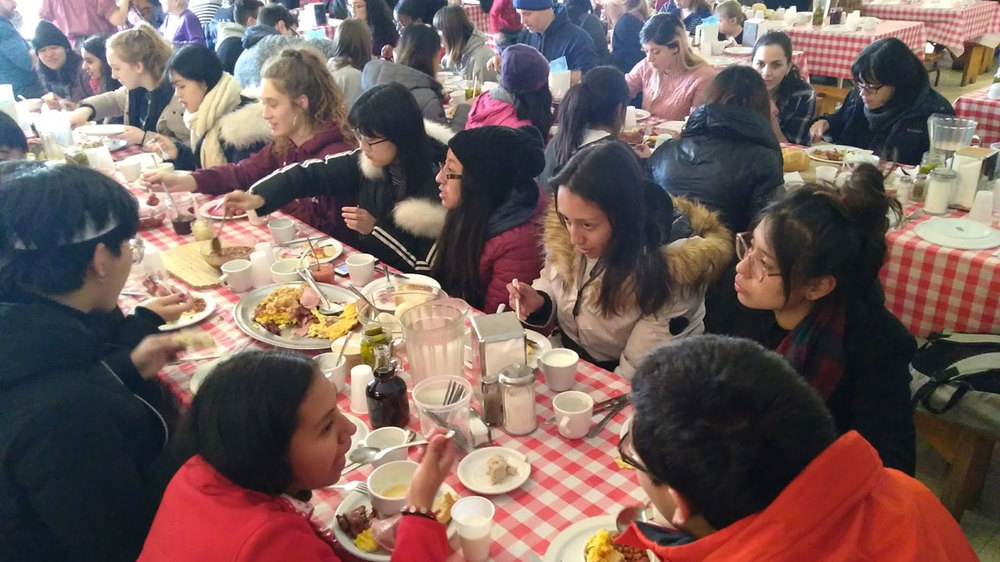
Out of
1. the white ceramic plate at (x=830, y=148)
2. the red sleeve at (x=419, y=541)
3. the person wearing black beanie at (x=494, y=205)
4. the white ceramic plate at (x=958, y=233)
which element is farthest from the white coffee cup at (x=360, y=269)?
the white ceramic plate at (x=830, y=148)

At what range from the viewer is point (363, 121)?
3051 mm

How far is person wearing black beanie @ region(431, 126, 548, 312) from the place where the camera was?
2.71 meters

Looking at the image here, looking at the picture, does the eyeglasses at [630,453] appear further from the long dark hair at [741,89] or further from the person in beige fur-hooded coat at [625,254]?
the long dark hair at [741,89]

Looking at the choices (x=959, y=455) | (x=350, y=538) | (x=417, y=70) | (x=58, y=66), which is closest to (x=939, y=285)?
(x=959, y=455)

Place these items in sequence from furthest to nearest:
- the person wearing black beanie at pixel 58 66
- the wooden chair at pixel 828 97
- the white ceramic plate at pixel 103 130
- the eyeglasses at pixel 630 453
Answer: the wooden chair at pixel 828 97, the person wearing black beanie at pixel 58 66, the white ceramic plate at pixel 103 130, the eyeglasses at pixel 630 453

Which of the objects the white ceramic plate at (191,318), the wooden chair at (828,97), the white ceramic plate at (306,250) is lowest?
the wooden chair at (828,97)

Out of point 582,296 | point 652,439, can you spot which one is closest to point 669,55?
point 582,296

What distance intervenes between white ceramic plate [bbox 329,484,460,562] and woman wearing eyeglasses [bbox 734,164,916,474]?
86 centimetres

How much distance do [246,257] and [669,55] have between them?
11.2 feet

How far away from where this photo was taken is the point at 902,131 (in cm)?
392

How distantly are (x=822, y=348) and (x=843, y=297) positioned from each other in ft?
0.50

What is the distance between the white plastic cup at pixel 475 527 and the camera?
1386mm

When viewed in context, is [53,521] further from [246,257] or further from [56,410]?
[246,257]

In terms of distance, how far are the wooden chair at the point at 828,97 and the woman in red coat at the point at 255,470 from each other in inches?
280
